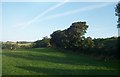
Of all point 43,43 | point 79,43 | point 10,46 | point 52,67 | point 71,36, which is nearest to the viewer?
point 52,67

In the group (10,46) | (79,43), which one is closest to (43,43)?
(79,43)

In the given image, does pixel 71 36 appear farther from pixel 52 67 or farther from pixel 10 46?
pixel 52 67

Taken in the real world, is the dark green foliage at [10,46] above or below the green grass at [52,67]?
above

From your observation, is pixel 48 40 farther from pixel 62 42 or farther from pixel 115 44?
pixel 115 44

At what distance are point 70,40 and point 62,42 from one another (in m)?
3.44

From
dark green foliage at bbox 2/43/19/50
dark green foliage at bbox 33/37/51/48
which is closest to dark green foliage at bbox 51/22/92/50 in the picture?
dark green foliage at bbox 33/37/51/48

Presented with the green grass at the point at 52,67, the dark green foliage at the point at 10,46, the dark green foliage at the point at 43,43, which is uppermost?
the dark green foliage at the point at 43,43

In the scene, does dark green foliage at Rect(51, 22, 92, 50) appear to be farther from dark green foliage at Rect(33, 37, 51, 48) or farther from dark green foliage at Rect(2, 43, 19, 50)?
dark green foliage at Rect(2, 43, 19, 50)

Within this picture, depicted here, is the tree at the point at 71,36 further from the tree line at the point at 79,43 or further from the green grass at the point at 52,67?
the green grass at the point at 52,67

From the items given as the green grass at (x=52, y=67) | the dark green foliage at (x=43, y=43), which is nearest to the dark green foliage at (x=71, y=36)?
the dark green foliage at (x=43, y=43)

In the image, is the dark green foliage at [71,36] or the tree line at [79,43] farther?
the dark green foliage at [71,36]

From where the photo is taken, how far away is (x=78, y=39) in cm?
8106

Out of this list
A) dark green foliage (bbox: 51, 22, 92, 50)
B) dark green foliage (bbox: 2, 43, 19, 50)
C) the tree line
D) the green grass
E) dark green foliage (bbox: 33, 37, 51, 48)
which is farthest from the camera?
dark green foliage (bbox: 33, 37, 51, 48)

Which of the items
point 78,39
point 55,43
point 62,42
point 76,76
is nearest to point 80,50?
point 78,39
